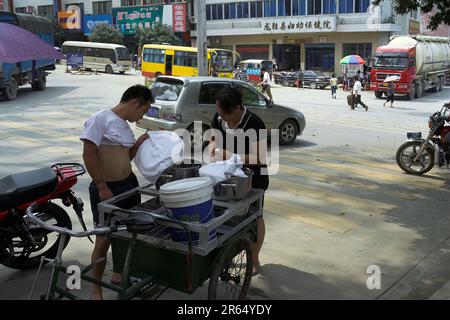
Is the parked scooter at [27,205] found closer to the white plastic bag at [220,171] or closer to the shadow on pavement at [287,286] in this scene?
the white plastic bag at [220,171]

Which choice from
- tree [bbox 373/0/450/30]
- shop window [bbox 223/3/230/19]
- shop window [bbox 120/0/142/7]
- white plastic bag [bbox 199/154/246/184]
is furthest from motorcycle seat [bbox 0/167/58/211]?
shop window [bbox 120/0/142/7]

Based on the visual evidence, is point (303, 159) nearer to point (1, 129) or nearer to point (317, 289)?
point (317, 289)

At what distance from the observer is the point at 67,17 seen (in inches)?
2343

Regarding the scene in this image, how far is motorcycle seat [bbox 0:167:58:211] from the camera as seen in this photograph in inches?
150

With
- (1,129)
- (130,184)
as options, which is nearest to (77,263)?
(130,184)

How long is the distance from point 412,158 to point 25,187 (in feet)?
22.3

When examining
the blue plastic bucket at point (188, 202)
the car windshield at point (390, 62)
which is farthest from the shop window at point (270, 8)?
the blue plastic bucket at point (188, 202)

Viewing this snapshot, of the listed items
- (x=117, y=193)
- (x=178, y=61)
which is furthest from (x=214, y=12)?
(x=117, y=193)

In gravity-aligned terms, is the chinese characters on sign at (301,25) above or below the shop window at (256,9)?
below

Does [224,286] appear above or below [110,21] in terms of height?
below

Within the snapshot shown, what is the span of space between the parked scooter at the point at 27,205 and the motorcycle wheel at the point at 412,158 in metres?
6.18

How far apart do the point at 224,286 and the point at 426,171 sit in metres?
6.16

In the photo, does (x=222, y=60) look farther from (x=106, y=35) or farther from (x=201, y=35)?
(x=106, y=35)

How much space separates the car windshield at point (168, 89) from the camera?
10170mm
